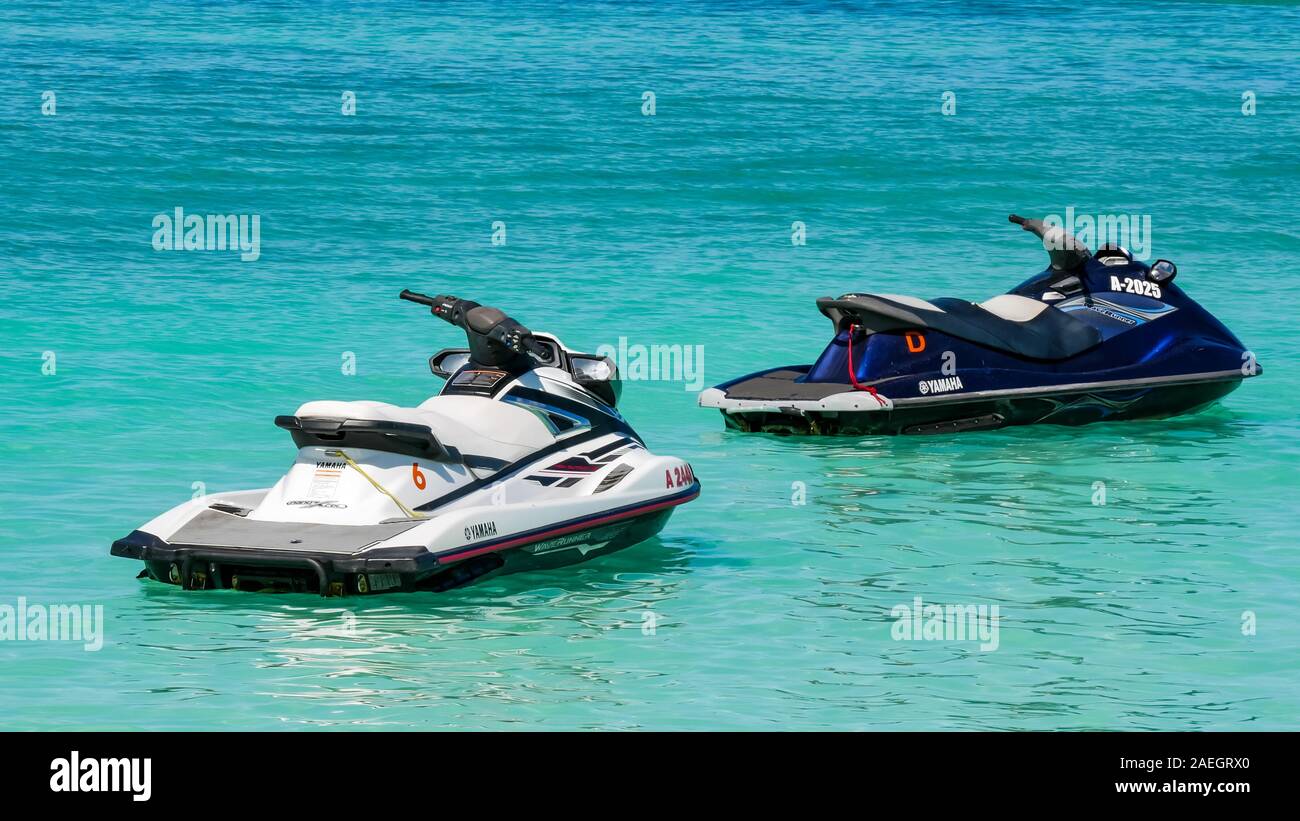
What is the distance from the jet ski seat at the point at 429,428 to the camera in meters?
9.37

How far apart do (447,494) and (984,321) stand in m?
5.47

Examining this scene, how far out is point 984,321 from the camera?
1398 centimetres

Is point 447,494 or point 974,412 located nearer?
point 447,494

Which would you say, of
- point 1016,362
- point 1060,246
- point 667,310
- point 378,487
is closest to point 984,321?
point 1016,362

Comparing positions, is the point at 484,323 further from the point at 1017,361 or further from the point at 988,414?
the point at 1017,361

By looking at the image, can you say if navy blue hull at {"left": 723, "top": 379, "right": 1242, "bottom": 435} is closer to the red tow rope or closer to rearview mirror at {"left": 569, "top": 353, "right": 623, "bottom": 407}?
the red tow rope

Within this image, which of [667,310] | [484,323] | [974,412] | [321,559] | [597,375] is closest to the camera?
[321,559]

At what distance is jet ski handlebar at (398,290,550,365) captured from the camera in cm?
1001

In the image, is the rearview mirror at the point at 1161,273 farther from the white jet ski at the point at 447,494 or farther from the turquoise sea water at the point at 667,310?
the white jet ski at the point at 447,494

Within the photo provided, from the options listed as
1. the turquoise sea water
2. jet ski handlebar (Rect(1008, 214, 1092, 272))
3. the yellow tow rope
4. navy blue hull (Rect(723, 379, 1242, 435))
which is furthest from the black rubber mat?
the yellow tow rope

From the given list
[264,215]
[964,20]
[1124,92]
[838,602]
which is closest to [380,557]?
[838,602]

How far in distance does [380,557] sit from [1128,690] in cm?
310

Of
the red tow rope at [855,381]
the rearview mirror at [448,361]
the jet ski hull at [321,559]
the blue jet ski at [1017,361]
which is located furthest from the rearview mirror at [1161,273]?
the jet ski hull at [321,559]
